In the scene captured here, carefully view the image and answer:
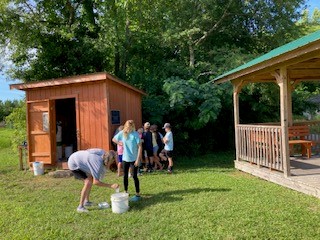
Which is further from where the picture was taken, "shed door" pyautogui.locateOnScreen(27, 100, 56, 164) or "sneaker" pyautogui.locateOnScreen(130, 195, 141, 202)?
"shed door" pyautogui.locateOnScreen(27, 100, 56, 164)

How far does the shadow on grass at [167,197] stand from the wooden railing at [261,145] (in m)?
1.61

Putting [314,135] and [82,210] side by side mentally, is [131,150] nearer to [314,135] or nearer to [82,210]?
[82,210]

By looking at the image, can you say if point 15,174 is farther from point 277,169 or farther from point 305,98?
point 305,98

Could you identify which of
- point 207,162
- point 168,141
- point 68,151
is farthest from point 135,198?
point 68,151

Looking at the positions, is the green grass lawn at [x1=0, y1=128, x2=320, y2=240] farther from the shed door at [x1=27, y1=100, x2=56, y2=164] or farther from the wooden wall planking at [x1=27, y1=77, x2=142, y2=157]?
the shed door at [x1=27, y1=100, x2=56, y2=164]

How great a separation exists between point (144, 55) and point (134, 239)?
42.3ft

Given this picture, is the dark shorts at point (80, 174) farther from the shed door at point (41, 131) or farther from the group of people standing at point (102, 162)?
the shed door at point (41, 131)

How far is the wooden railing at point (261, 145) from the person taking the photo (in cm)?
741

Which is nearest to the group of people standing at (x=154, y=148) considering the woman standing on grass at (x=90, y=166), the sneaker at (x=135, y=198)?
the sneaker at (x=135, y=198)

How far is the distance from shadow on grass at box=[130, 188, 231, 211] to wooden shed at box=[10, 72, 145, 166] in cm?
346

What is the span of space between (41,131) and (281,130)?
7451mm

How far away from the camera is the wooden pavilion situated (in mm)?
6184

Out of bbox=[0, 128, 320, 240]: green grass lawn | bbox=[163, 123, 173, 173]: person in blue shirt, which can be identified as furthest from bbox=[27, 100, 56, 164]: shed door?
bbox=[163, 123, 173, 173]: person in blue shirt

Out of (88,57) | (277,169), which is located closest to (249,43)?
(88,57)
